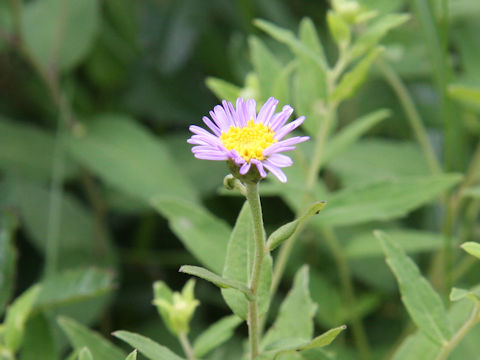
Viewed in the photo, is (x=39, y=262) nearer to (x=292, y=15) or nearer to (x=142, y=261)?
(x=142, y=261)

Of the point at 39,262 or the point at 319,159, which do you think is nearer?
the point at 319,159

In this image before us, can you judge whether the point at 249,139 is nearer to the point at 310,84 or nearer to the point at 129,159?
the point at 310,84

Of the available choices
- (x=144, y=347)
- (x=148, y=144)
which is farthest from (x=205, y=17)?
(x=144, y=347)

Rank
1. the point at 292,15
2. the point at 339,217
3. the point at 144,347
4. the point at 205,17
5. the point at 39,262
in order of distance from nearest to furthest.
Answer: the point at 144,347
the point at 339,217
the point at 39,262
the point at 205,17
the point at 292,15

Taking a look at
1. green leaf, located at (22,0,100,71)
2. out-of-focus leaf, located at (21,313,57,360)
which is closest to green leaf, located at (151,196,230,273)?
out-of-focus leaf, located at (21,313,57,360)

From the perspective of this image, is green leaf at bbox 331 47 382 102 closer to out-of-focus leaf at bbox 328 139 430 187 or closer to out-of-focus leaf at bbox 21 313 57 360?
out-of-focus leaf at bbox 328 139 430 187

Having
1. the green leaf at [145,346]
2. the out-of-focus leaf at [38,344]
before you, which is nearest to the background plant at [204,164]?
the out-of-focus leaf at [38,344]

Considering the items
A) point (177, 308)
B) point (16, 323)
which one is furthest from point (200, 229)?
point (16, 323)

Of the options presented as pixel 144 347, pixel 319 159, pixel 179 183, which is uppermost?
pixel 179 183
